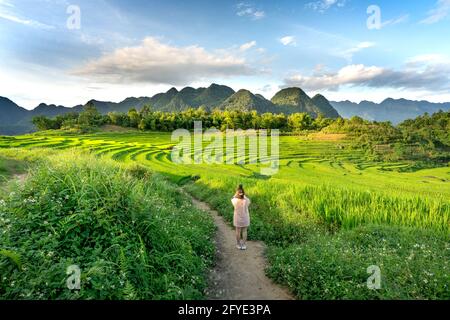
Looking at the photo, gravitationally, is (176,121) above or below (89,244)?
above

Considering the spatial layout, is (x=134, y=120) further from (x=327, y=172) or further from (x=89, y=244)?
(x=89, y=244)

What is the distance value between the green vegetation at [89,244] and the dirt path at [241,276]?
385 mm

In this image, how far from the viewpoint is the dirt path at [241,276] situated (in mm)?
5391

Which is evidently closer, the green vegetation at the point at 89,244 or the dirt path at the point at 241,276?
the green vegetation at the point at 89,244

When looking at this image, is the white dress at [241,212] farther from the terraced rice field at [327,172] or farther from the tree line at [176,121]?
the tree line at [176,121]

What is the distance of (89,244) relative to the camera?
4.79 meters

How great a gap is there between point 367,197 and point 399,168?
1240 inches

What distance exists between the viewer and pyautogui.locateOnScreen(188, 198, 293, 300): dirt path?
17.7 ft

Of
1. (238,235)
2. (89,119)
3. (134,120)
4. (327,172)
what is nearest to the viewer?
(238,235)

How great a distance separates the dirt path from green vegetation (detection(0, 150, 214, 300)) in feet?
1.26

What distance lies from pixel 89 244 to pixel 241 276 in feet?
11.0

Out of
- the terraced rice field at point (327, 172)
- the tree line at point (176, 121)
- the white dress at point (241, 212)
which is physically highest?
the tree line at point (176, 121)

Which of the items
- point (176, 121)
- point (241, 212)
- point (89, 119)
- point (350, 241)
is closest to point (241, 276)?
point (241, 212)

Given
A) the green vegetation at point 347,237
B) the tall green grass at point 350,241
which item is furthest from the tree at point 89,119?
the tall green grass at point 350,241
